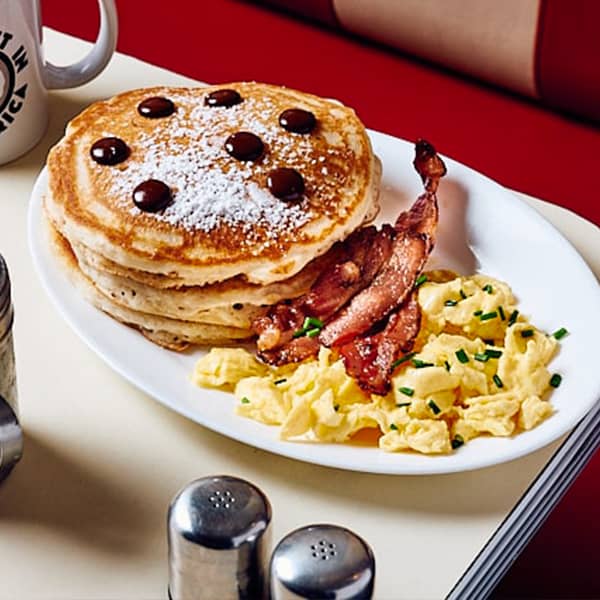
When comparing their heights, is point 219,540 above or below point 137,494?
above

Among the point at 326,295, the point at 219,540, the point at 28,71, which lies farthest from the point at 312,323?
the point at 28,71

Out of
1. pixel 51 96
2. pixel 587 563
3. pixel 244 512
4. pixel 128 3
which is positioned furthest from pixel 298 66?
pixel 244 512

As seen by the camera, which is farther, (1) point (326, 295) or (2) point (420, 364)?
(1) point (326, 295)

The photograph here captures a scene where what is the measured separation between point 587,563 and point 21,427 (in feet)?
2.93

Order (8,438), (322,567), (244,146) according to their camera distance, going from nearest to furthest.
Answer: (322,567), (8,438), (244,146)

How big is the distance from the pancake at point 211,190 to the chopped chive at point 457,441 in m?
0.26

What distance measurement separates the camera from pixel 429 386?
1.22 m

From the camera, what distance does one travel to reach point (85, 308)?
1.36m

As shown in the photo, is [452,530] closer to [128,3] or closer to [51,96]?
[51,96]

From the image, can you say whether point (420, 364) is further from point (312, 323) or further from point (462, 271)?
point (462, 271)

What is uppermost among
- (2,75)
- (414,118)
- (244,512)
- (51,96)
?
(244,512)

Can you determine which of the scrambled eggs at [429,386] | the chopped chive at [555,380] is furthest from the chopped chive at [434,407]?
the chopped chive at [555,380]

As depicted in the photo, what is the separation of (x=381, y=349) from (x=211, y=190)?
0.27 metres

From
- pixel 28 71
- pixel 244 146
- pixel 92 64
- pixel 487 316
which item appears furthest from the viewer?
pixel 92 64
